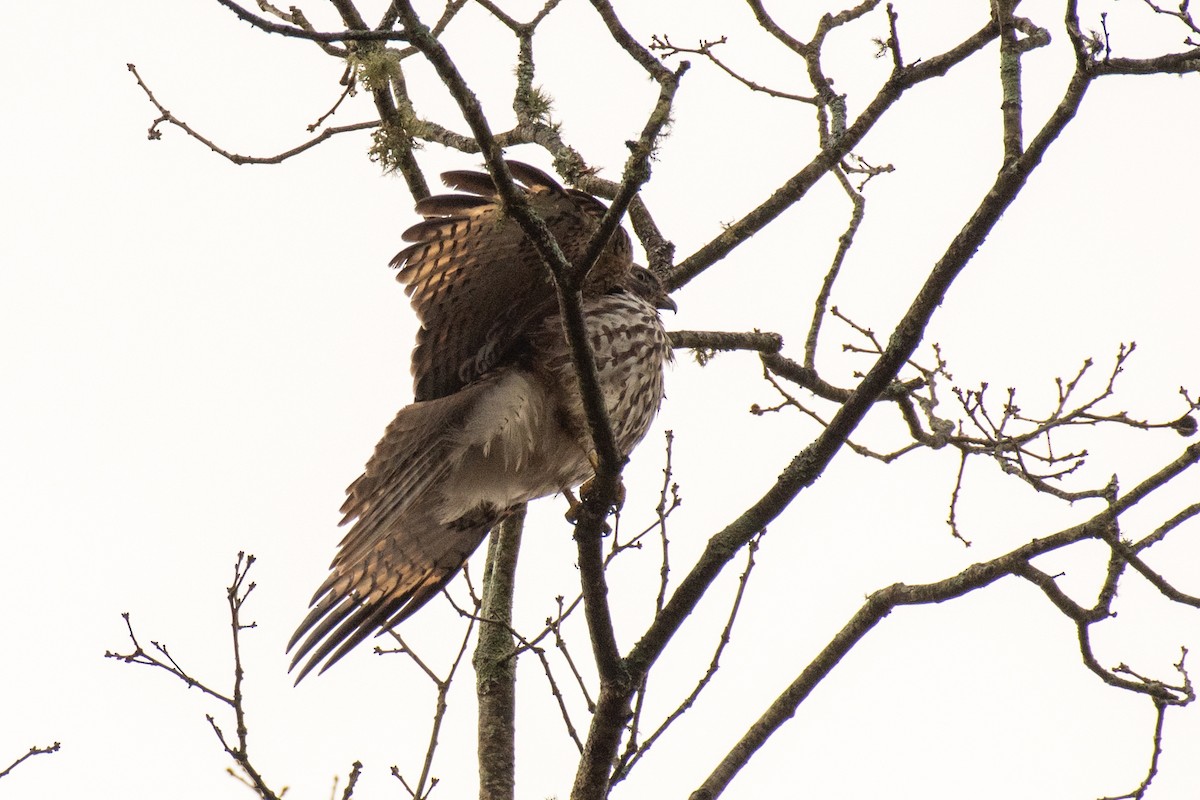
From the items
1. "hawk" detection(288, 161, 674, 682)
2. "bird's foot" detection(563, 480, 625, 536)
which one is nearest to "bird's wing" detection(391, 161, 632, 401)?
"hawk" detection(288, 161, 674, 682)

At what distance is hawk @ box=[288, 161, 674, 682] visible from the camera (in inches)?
187

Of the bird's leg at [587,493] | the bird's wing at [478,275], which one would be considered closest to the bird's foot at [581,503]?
the bird's leg at [587,493]

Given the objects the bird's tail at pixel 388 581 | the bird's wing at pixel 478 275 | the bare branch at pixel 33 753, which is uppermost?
the bird's wing at pixel 478 275

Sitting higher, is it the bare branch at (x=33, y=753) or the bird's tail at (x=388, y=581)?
the bird's tail at (x=388, y=581)

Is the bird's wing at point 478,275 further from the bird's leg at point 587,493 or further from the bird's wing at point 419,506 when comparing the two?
the bird's leg at point 587,493

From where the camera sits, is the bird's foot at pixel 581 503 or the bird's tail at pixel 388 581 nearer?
the bird's foot at pixel 581 503

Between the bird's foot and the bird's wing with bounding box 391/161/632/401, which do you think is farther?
the bird's wing with bounding box 391/161/632/401

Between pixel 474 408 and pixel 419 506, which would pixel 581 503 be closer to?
pixel 474 408

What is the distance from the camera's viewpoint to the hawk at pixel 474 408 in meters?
4.75

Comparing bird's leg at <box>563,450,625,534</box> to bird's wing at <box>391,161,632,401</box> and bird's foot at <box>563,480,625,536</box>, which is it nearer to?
bird's foot at <box>563,480,625,536</box>

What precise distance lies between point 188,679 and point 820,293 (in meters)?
2.90

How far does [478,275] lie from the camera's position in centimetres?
497

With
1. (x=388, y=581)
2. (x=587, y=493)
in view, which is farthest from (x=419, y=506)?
(x=587, y=493)

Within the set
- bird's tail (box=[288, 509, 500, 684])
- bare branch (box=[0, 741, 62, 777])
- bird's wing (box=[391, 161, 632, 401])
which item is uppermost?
bird's wing (box=[391, 161, 632, 401])
